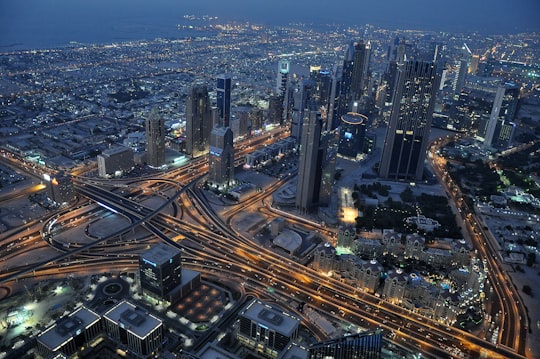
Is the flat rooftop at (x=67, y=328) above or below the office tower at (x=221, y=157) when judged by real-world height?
below

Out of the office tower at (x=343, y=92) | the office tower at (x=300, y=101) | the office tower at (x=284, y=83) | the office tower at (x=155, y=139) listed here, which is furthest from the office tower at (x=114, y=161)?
the office tower at (x=343, y=92)

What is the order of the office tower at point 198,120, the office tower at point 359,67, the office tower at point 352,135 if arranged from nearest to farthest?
the office tower at point 198,120 → the office tower at point 352,135 → the office tower at point 359,67

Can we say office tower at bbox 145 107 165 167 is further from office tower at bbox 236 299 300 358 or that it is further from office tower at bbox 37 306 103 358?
office tower at bbox 236 299 300 358

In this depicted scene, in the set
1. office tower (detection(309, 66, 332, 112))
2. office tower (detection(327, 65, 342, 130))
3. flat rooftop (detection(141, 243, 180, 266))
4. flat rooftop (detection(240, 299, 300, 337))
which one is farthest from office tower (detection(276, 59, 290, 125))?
flat rooftop (detection(240, 299, 300, 337))

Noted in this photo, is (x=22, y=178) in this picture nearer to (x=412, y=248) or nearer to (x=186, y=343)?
(x=186, y=343)

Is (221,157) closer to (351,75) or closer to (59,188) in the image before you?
(59,188)

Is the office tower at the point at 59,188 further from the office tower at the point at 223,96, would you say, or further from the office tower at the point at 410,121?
the office tower at the point at 410,121

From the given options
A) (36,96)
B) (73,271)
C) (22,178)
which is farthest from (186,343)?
(36,96)

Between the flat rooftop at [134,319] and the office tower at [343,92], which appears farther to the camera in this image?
the office tower at [343,92]
